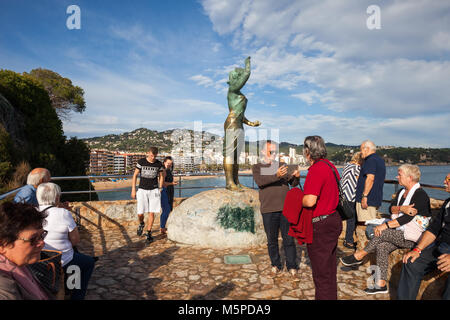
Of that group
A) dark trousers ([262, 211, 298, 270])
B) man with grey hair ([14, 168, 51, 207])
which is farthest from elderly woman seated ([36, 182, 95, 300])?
dark trousers ([262, 211, 298, 270])

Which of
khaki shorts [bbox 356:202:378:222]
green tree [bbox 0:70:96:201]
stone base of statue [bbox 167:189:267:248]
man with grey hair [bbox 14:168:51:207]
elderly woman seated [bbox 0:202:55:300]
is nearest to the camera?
elderly woman seated [bbox 0:202:55:300]

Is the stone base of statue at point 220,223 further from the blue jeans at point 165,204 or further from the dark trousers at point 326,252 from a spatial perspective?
the dark trousers at point 326,252

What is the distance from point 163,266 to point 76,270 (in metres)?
1.48

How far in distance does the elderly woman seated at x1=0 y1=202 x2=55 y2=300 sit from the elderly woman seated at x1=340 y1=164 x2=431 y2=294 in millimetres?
3339

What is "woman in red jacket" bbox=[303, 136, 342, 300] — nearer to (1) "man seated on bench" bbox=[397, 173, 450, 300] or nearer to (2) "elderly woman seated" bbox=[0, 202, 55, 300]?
(1) "man seated on bench" bbox=[397, 173, 450, 300]

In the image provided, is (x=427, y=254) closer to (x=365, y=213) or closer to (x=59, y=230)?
(x=365, y=213)

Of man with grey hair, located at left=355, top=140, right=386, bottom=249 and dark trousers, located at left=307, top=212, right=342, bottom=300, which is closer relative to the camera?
dark trousers, located at left=307, top=212, right=342, bottom=300

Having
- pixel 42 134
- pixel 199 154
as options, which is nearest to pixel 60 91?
pixel 42 134

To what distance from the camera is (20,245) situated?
146cm

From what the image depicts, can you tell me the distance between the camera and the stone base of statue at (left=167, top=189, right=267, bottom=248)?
469 cm
